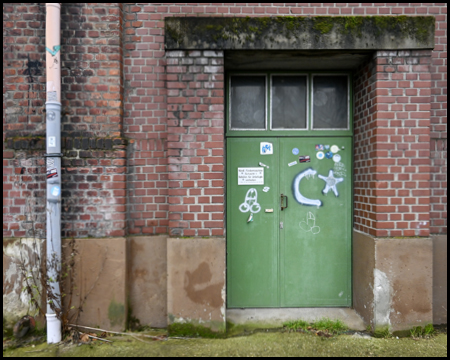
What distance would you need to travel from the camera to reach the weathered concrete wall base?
351cm

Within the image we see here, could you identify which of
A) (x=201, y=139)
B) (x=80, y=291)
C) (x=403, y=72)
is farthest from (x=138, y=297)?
(x=403, y=72)

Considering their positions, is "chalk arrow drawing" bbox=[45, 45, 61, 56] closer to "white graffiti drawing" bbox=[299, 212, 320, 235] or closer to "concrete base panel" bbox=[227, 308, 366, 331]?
"white graffiti drawing" bbox=[299, 212, 320, 235]

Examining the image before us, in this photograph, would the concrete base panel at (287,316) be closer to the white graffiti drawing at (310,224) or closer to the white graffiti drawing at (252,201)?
the white graffiti drawing at (310,224)

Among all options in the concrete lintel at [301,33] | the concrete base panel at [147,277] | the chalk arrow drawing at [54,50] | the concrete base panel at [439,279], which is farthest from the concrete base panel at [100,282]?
the concrete base panel at [439,279]

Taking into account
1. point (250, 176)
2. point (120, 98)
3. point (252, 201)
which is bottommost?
point (252, 201)

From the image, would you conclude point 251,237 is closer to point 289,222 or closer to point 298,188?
point 289,222

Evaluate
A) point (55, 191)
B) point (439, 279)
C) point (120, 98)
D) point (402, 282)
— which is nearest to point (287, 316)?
point (402, 282)

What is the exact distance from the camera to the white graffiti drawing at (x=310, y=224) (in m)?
4.03

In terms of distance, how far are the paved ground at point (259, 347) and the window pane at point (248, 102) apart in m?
2.49

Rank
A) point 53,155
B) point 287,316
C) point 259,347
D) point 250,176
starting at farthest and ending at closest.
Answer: point 250,176 → point 287,316 → point 53,155 → point 259,347

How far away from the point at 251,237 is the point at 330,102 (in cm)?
200

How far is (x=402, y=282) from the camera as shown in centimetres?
351

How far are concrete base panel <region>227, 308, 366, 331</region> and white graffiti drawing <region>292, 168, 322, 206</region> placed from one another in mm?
1328

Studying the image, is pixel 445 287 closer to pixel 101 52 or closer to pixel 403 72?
pixel 403 72
